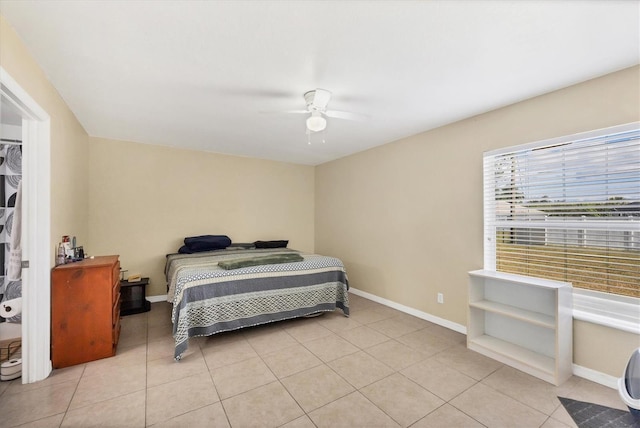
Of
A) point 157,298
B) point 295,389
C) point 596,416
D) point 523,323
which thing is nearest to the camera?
point 596,416

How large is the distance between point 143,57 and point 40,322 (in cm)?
217

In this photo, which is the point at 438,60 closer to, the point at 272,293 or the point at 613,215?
the point at 613,215

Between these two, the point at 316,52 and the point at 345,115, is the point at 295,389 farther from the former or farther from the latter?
the point at 345,115

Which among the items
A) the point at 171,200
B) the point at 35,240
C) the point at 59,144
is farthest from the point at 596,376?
the point at 171,200

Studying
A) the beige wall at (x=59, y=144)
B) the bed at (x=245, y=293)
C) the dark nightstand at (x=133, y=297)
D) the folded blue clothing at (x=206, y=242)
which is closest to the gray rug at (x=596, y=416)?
the bed at (x=245, y=293)

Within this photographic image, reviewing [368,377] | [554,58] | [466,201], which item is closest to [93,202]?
[368,377]

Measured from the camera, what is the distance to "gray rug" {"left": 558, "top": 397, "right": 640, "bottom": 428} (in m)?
1.72

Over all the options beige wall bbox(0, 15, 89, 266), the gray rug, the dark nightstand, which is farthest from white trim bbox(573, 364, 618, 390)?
the dark nightstand

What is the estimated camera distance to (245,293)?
2.96 m

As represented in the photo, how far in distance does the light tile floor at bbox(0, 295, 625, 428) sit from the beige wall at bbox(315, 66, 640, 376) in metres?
0.68

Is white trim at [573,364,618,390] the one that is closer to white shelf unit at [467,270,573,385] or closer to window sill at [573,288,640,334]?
white shelf unit at [467,270,573,385]

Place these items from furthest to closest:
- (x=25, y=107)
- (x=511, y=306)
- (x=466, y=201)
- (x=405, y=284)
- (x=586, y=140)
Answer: (x=405, y=284) < (x=466, y=201) < (x=511, y=306) < (x=586, y=140) < (x=25, y=107)

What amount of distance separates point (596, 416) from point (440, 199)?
2.18 m

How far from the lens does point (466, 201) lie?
10.1 ft
